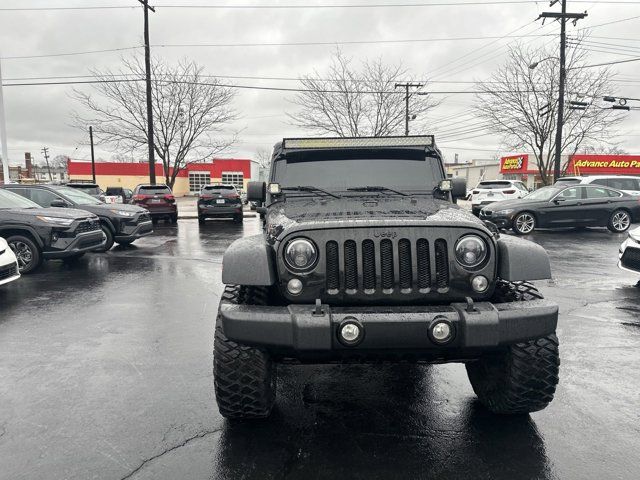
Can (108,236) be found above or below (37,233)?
below

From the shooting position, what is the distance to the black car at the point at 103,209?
10.1 m

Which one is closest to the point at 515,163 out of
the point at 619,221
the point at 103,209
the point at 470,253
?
the point at 619,221

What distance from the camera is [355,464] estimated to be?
2.57m

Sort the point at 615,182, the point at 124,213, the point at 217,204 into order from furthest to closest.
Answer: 1. the point at 217,204
2. the point at 615,182
3. the point at 124,213

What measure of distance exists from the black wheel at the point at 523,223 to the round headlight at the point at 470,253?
11872 mm

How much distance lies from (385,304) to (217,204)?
15.6 m

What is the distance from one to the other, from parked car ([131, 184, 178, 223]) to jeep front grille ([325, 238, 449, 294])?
16316 mm

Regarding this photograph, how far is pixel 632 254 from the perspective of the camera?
666cm

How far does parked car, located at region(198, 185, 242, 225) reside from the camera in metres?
17.5

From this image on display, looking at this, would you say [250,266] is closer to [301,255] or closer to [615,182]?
[301,255]

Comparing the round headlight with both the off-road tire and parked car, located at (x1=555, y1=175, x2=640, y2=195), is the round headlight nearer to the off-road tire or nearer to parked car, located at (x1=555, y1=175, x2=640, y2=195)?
the off-road tire

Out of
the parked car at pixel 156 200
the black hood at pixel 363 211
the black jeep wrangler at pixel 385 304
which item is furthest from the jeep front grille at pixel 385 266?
the parked car at pixel 156 200

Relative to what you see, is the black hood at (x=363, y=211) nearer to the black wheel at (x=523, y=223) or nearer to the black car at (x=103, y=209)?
the black car at (x=103, y=209)

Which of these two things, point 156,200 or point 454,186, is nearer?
point 454,186
